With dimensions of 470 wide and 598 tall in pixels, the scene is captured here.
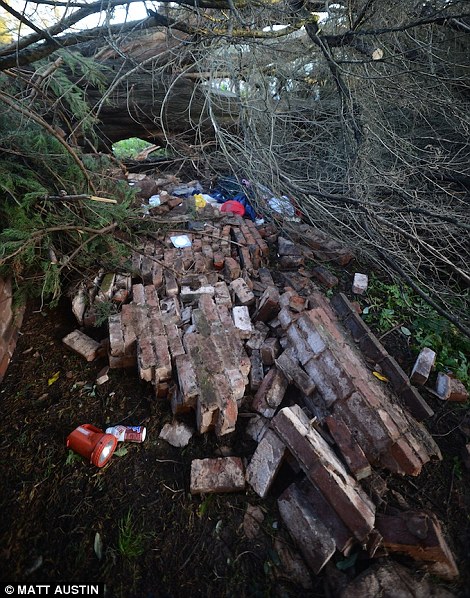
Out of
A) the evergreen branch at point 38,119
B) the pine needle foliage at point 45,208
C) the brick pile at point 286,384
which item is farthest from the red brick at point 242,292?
the evergreen branch at point 38,119

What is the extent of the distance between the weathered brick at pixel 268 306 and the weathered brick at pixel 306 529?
1373 mm

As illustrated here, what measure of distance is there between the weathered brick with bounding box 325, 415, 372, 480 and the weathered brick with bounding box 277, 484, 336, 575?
34 centimetres

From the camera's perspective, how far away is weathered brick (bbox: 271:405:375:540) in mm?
1635

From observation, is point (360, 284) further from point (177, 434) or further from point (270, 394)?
point (177, 434)

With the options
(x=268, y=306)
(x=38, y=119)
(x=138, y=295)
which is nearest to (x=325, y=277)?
(x=268, y=306)

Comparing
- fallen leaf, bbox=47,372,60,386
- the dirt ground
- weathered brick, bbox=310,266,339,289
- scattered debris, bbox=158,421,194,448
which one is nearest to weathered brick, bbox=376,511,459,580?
the dirt ground

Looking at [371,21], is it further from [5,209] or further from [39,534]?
[39,534]

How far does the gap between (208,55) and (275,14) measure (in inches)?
30.1

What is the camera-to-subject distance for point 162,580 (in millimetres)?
1629

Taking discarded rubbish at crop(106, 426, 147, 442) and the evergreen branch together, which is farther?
the evergreen branch

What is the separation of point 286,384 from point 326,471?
686mm

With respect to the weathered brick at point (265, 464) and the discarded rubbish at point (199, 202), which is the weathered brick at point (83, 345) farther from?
the discarded rubbish at point (199, 202)

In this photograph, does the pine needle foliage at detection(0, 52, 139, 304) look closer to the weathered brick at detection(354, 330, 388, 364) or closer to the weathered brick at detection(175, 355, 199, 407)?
the weathered brick at detection(175, 355, 199, 407)

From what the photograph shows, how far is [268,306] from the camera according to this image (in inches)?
109
